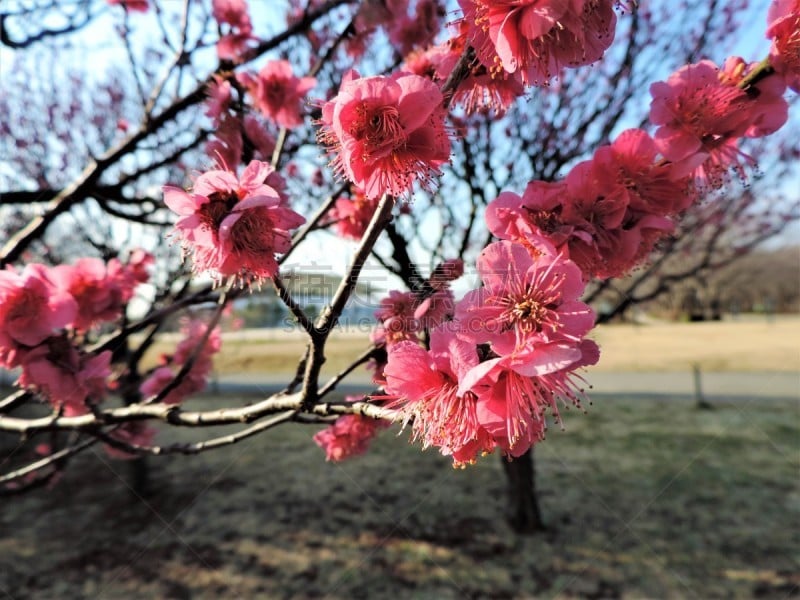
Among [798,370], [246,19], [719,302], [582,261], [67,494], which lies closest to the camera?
[582,261]

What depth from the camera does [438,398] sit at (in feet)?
2.33

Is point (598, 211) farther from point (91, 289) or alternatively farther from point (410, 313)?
point (91, 289)

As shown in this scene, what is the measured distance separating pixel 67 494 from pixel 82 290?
4.22 metres

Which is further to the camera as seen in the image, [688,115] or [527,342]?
[688,115]

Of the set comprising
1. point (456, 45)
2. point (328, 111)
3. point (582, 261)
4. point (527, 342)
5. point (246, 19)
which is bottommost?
point (527, 342)

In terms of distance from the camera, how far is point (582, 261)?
2.74ft

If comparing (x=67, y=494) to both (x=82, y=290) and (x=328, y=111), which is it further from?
(x=328, y=111)

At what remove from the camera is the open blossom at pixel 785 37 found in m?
0.81

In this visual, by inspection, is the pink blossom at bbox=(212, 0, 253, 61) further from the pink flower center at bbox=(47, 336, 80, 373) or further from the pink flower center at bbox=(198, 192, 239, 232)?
the pink flower center at bbox=(198, 192, 239, 232)

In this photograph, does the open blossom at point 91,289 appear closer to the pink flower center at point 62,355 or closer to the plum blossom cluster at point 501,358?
the pink flower center at point 62,355

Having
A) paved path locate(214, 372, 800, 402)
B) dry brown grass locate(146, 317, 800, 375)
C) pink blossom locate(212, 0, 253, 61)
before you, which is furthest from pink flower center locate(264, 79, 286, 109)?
paved path locate(214, 372, 800, 402)

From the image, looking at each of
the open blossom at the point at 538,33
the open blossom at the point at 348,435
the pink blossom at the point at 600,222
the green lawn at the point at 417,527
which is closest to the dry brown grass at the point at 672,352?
the green lawn at the point at 417,527

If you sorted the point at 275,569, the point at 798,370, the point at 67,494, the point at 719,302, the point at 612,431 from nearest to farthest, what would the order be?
the point at 275,569 → the point at 67,494 → the point at 612,431 → the point at 798,370 → the point at 719,302

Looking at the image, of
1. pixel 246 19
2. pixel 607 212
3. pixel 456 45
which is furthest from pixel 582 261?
pixel 246 19
